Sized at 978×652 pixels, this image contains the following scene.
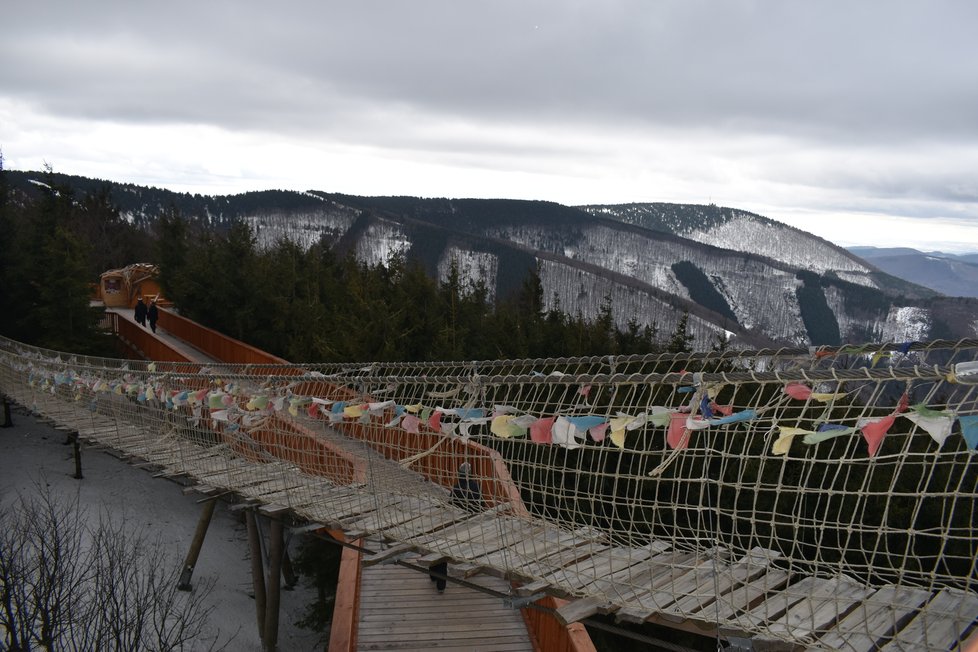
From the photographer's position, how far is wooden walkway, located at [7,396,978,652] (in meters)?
3.30

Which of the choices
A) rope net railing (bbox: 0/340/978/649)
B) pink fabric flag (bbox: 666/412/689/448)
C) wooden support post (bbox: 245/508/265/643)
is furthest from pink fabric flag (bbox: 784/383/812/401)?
wooden support post (bbox: 245/508/265/643)

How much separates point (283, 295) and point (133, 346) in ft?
15.6

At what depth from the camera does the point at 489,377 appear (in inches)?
200

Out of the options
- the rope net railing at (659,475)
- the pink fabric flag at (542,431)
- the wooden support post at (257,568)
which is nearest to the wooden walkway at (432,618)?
the rope net railing at (659,475)

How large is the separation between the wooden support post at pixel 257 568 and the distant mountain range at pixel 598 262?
71593 mm

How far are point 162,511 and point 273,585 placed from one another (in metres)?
5.59

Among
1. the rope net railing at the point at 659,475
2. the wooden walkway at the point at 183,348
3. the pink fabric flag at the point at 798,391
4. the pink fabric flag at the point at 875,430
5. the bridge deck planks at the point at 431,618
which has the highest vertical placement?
the pink fabric flag at the point at 798,391

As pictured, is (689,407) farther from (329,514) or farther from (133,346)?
(133,346)

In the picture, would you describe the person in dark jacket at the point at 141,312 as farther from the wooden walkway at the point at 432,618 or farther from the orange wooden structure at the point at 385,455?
the wooden walkway at the point at 432,618

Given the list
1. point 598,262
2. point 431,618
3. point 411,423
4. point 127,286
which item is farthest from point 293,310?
point 598,262

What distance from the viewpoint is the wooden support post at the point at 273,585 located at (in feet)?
30.7

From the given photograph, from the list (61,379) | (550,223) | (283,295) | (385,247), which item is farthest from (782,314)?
(61,379)

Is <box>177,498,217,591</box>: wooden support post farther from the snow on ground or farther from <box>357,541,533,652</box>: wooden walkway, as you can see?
<box>357,541,533,652</box>: wooden walkway

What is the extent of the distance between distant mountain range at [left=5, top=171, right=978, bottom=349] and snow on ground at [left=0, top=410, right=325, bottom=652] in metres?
64.9
